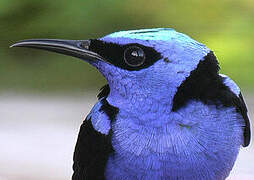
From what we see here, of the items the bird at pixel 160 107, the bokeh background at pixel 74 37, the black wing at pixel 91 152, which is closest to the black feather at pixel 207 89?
the bird at pixel 160 107

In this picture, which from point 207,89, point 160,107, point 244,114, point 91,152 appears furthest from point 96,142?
point 244,114

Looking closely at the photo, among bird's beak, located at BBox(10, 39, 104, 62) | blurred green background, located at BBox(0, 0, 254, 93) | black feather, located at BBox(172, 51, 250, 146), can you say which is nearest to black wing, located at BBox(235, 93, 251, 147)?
black feather, located at BBox(172, 51, 250, 146)

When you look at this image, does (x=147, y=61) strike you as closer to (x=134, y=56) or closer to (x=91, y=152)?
(x=134, y=56)

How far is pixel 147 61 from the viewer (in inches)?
88.2

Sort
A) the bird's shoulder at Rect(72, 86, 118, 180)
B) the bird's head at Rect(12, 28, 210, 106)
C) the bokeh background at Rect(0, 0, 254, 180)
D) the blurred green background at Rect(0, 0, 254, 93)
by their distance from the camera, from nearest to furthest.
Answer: the bird's head at Rect(12, 28, 210, 106)
the bird's shoulder at Rect(72, 86, 118, 180)
the bokeh background at Rect(0, 0, 254, 180)
the blurred green background at Rect(0, 0, 254, 93)

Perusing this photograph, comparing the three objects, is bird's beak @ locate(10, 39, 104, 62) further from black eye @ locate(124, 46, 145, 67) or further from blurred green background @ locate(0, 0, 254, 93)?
blurred green background @ locate(0, 0, 254, 93)

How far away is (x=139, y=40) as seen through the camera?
221cm

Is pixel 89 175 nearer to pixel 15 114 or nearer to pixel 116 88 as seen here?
pixel 116 88

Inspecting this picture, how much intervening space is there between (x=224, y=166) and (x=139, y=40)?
0.55m

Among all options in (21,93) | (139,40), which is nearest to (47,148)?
(21,93)

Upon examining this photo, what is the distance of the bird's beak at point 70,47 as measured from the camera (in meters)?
2.31

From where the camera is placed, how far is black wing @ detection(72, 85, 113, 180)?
236 cm

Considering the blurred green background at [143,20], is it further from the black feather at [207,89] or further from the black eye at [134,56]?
the black eye at [134,56]

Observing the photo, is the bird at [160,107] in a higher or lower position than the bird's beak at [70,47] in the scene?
lower
